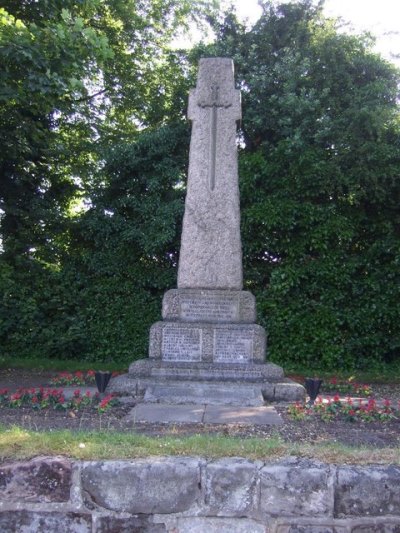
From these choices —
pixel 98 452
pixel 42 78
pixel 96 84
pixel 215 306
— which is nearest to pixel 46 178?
pixel 96 84

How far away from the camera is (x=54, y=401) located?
5961mm

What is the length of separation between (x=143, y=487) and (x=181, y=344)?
3924mm

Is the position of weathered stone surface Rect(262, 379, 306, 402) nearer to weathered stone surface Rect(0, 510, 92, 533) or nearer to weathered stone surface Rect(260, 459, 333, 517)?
weathered stone surface Rect(260, 459, 333, 517)

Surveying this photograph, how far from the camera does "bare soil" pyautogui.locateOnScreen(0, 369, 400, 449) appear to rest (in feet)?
14.3

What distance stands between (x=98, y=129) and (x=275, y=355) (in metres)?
7.86

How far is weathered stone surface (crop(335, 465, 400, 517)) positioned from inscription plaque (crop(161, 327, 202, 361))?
398 centimetres

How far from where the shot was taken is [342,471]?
3.24 metres

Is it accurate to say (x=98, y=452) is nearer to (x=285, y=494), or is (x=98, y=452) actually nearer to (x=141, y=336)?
(x=285, y=494)

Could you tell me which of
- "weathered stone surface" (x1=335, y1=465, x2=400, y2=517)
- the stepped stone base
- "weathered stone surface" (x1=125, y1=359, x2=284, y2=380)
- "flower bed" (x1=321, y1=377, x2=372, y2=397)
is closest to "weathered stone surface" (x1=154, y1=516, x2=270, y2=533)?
"weathered stone surface" (x1=335, y1=465, x2=400, y2=517)

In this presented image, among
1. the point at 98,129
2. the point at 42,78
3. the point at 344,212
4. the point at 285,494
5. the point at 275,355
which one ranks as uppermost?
the point at 98,129

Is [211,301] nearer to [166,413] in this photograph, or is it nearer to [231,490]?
[166,413]

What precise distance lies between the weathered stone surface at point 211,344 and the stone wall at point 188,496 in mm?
3799

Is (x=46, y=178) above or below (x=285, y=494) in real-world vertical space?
above

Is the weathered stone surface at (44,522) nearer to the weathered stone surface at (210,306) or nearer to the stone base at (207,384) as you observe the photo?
the stone base at (207,384)
